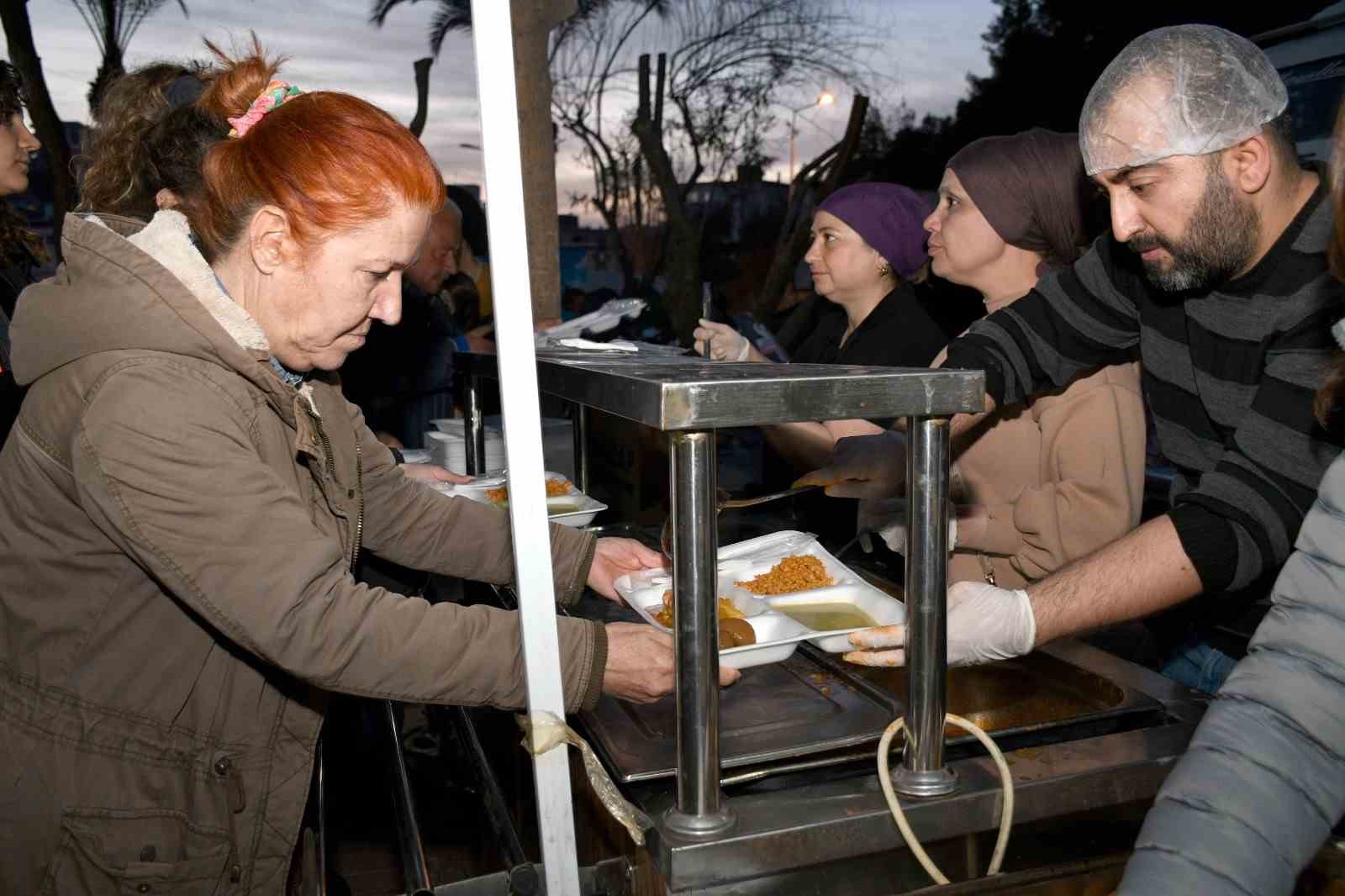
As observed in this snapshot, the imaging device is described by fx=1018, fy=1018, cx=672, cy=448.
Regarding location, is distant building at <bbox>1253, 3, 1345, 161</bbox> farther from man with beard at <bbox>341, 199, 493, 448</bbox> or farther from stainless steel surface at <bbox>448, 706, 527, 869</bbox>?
stainless steel surface at <bbox>448, 706, 527, 869</bbox>

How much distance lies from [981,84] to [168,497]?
12221mm

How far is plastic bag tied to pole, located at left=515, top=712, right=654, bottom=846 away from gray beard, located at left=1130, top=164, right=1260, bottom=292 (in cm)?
111

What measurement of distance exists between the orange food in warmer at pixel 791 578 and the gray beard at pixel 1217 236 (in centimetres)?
70

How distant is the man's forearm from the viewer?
1.29m

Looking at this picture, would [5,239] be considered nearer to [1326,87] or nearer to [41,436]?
[41,436]

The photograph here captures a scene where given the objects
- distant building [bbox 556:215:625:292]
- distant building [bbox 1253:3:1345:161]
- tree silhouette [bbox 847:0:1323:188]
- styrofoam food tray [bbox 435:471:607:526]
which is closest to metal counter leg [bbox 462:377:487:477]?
styrofoam food tray [bbox 435:471:607:526]

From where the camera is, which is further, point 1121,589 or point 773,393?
point 1121,589

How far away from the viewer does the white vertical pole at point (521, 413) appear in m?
0.82

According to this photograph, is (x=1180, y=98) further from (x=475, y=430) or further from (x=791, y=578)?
(x=475, y=430)

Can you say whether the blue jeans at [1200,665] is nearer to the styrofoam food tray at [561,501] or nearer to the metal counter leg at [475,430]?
the styrofoam food tray at [561,501]

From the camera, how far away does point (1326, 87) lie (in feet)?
12.1

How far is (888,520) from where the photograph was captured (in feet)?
6.40

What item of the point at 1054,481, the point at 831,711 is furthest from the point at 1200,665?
the point at 831,711

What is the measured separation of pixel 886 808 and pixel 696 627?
303 mm
